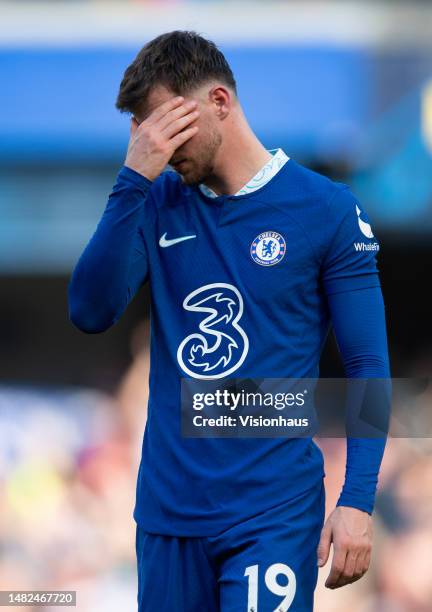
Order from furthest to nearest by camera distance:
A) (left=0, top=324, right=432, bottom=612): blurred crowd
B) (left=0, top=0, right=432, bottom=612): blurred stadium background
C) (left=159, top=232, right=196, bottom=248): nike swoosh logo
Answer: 1. (left=0, top=0, right=432, bottom=612): blurred stadium background
2. (left=0, top=324, right=432, bottom=612): blurred crowd
3. (left=159, top=232, right=196, bottom=248): nike swoosh logo

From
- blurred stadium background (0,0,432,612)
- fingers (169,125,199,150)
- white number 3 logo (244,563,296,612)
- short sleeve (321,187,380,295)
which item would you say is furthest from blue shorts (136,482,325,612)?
blurred stadium background (0,0,432,612)

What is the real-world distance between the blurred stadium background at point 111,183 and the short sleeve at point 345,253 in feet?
9.41

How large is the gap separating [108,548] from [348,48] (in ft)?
10.2

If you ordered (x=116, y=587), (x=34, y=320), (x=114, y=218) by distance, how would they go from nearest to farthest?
(x=114, y=218) → (x=116, y=587) → (x=34, y=320)

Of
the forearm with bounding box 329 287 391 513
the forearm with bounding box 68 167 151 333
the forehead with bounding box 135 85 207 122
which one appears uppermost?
the forehead with bounding box 135 85 207 122

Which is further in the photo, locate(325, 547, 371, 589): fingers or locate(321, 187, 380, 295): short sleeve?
locate(321, 187, 380, 295): short sleeve

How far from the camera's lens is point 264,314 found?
262cm

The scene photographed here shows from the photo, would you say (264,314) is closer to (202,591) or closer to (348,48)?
(202,591)

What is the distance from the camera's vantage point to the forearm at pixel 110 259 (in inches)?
100.0

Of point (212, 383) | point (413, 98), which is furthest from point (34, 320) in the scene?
point (212, 383)

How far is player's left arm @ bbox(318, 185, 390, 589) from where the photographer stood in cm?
251

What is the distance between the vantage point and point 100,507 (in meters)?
5.48

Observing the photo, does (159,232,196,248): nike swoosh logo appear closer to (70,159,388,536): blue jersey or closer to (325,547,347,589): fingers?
(70,159,388,536): blue jersey

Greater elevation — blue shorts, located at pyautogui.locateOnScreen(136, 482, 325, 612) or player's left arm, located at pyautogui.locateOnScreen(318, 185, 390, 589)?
player's left arm, located at pyautogui.locateOnScreen(318, 185, 390, 589)
